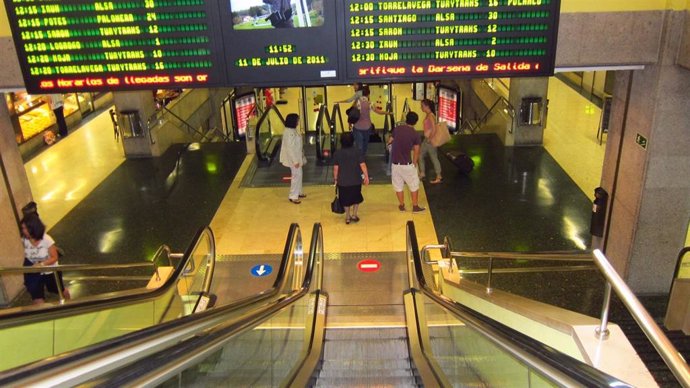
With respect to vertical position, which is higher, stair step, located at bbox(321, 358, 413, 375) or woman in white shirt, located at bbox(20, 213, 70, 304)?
woman in white shirt, located at bbox(20, 213, 70, 304)

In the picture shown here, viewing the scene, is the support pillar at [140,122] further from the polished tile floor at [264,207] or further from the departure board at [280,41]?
the departure board at [280,41]

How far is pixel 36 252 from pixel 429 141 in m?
6.19

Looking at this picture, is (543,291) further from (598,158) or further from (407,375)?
(598,158)

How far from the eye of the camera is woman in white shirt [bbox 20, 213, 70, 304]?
6.31 metres

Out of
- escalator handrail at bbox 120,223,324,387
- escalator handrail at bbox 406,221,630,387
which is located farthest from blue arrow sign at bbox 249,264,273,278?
escalator handrail at bbox 406,221,630,387

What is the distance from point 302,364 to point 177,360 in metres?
3.02

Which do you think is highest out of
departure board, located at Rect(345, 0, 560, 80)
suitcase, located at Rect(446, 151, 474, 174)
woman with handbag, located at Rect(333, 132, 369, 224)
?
departure board, located at Rect(345, 0, 560, 80)

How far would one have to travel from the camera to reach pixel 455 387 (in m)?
4.27

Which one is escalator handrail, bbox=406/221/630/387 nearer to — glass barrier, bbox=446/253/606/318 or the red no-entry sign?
glass barrier, bbox=446/253/606/318

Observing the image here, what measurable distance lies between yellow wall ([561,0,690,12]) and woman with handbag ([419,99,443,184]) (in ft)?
13.1

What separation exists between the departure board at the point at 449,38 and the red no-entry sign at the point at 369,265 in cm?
309

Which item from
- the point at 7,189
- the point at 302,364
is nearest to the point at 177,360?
the point at 302,364

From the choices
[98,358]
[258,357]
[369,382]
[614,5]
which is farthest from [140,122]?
[98,358]

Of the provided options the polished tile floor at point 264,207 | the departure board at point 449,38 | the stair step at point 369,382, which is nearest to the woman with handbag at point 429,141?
the polished tile floor at point 264,207
